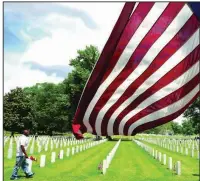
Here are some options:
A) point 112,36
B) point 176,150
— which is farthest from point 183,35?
point 176,150

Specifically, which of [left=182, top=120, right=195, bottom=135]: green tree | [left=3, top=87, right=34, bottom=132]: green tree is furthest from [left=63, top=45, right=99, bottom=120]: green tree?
[left=182, top=120, right=195, bottom=135]: green tree

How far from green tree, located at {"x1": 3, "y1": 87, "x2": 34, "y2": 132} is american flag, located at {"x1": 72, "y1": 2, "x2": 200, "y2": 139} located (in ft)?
197

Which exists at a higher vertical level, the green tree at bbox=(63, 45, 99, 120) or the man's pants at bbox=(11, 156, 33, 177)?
the green tree at bbox=(63, 45, 99, 120)

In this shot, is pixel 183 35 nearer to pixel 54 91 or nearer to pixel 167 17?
pixel 167 17

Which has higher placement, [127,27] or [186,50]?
[127,27]

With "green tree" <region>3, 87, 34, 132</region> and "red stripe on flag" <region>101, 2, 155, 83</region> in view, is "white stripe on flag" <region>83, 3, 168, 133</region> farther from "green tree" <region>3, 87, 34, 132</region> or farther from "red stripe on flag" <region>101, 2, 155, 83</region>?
"green tree" <region>3, 87, 34, 132</region>

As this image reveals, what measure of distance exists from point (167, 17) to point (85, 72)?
61.1m

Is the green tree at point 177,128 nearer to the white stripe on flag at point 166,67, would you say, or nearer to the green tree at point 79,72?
the green tree at point 79,72

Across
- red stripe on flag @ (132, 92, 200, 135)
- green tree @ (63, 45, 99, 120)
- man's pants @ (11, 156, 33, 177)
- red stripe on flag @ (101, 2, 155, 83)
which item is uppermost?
green tree @ (63, 45, 99, 120)

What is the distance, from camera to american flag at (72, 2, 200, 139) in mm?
6230

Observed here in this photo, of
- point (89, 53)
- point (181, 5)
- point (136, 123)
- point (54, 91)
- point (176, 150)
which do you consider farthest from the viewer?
point (54, 91)

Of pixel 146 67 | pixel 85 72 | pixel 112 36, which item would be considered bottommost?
pixel 146 67

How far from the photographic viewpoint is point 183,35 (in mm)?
6262

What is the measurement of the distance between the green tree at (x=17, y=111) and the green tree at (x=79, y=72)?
8.05 metres
